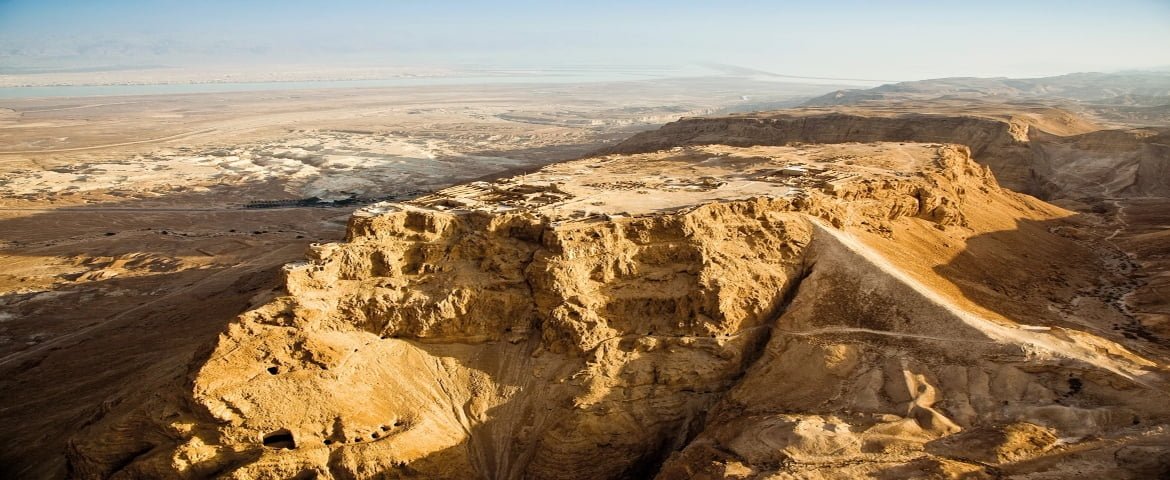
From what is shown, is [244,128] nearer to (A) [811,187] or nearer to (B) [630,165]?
(B) [630,165]

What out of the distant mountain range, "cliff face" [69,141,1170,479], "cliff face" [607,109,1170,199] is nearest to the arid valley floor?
"cliff face" [69,141,1170,479]

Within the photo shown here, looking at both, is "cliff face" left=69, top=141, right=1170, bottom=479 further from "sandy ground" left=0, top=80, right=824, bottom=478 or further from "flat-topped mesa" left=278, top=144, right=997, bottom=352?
"sandy ground" left=0, top=80, right=824, bottom=478

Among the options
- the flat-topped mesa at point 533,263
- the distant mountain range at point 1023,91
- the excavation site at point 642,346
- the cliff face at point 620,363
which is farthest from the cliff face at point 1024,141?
the distant mountain range at point 1023,91

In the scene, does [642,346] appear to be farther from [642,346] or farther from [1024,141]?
[1024,141]

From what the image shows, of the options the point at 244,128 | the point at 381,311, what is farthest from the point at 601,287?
the point at 244,128

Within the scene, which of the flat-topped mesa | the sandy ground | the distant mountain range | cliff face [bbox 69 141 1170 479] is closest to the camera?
cliff face [bbox 69 141 1170 479]

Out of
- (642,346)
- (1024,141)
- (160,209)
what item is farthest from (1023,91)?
(160,209)

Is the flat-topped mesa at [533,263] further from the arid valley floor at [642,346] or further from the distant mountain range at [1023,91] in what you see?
the distant mountain range at [1023,91]
